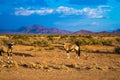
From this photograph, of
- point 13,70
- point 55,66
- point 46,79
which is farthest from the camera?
point 55,66

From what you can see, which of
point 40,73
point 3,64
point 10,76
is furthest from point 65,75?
point 3,64

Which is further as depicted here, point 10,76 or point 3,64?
point 3,64

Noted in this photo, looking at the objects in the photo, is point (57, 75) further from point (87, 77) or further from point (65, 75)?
point (87, 77)

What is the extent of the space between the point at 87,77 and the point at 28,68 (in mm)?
5119

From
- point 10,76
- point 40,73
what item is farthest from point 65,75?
point 10,76

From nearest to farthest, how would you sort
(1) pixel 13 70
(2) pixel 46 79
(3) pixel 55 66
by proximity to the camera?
1. (2) pixel 46 79
2. (1) pixel 13 70
3. (3) pixel 55 66

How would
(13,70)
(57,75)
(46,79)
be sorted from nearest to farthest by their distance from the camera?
(46,79)
(57,75)
(13,70)

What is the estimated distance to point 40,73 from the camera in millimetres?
18859

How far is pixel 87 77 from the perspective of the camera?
57.5 feet

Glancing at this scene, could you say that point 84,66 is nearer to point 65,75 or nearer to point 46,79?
point 65,75

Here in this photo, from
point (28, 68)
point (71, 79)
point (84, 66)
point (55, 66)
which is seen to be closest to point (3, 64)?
point (28, 68)

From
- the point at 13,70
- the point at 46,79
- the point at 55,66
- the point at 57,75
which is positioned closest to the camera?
the point at 46,79

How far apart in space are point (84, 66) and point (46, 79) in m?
5.82

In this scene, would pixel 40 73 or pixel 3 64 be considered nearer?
pixel 40 73
